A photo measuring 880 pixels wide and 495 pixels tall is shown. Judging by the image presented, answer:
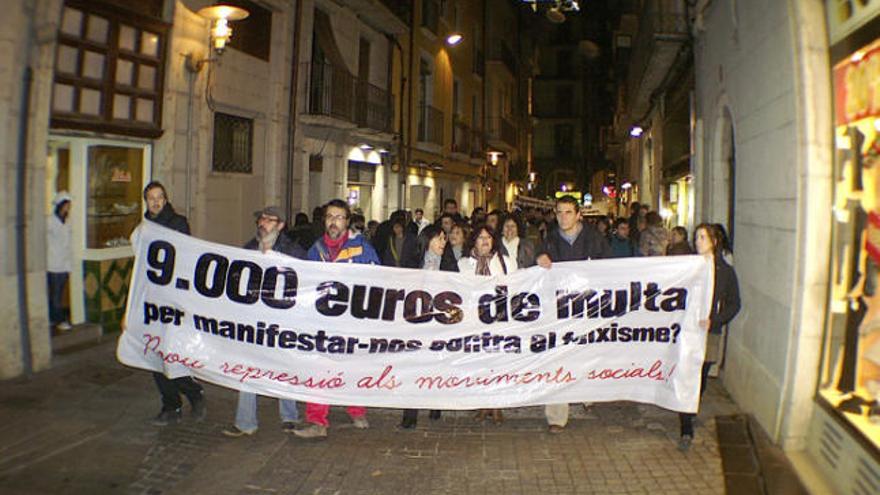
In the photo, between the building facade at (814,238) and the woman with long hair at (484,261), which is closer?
the building facade at (814,238)

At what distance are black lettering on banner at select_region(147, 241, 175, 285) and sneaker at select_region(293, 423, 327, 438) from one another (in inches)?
64.6

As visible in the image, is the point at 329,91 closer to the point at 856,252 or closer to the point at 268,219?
the point at 268,219

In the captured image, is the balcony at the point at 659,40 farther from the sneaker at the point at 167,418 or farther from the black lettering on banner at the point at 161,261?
the sneaker at the point at 167,418

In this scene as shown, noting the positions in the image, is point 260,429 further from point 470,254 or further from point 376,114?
point 376,114

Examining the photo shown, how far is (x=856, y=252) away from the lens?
4.97m

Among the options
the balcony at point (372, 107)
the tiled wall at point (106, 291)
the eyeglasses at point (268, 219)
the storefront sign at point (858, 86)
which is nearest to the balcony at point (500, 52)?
the balcony at point (372, 107)

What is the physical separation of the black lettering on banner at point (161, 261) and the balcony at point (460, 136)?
2207cm

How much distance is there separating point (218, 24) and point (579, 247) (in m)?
6.94

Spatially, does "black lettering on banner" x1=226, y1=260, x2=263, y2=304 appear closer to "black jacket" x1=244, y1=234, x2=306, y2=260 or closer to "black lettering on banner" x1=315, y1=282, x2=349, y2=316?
"black jacket" x1=244, y1=234, x2=306, y2=260

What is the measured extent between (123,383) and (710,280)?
5.70m

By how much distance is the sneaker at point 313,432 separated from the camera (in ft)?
19.3

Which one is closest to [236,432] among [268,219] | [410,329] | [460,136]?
[410,329]

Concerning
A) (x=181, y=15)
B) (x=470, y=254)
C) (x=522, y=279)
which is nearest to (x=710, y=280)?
(x=522, y=279)

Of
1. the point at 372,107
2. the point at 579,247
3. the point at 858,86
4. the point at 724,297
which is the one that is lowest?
the point at 724,297
